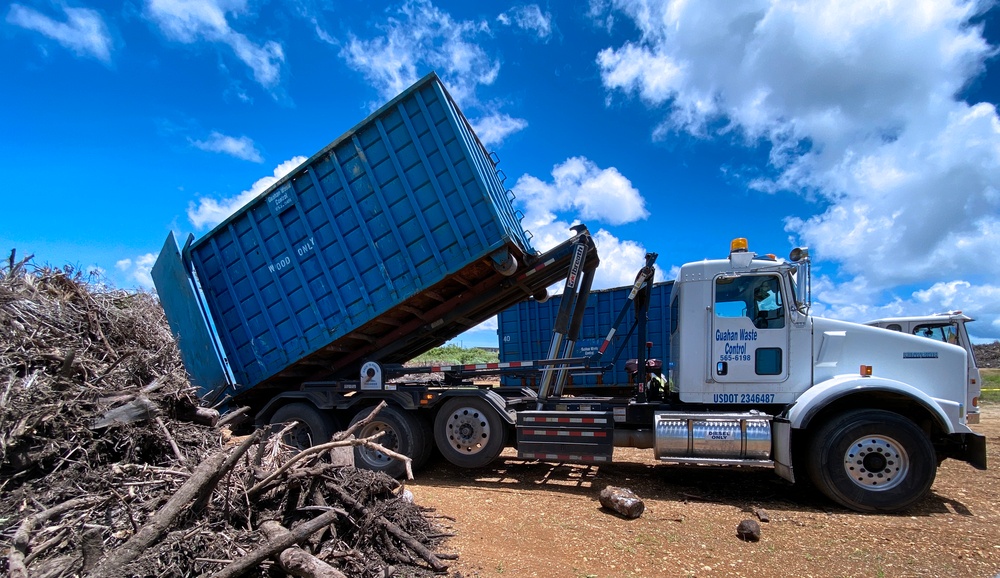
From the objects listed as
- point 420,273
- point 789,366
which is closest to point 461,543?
point 420,273

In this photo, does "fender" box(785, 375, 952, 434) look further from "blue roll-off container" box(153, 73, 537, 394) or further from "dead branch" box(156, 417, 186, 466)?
"dead branch" box(156, 417, 186, 466)

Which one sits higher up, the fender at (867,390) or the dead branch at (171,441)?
the fender at (867,390)

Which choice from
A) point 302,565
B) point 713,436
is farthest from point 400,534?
point 713,436

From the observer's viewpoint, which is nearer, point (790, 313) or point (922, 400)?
point (922, 400)

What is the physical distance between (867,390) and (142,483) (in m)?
6.14

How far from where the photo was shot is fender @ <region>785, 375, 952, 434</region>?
16.2ft

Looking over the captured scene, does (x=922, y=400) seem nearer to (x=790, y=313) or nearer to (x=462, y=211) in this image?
(x=790, y=313)

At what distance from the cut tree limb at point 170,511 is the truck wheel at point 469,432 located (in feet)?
10.1

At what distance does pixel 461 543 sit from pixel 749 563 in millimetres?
2184

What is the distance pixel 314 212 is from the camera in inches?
257

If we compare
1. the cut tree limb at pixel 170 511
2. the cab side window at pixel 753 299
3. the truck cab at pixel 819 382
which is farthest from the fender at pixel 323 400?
the cab side window at pixel 753 299

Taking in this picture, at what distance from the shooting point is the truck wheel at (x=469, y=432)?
20.4ft

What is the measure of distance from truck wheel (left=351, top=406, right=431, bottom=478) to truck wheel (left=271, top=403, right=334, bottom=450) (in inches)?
18.9

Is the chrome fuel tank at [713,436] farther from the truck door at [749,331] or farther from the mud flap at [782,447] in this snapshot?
the truck door at [749,331]
